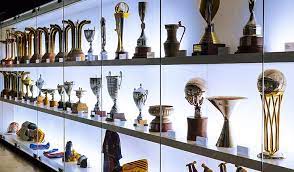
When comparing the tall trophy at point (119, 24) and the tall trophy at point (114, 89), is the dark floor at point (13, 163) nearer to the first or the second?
the tall trophy at point (114, 89)

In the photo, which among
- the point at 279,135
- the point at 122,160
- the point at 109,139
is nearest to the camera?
the point at 279,135

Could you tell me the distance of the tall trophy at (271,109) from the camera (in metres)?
1.80

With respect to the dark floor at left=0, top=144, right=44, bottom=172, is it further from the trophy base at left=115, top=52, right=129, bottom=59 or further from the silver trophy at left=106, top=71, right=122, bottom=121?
the trophy base at left=115, top=52, right=129, bottom=59

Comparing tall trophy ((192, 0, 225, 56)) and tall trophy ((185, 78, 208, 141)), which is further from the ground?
tall trophy ((192, 0, 225, 56))

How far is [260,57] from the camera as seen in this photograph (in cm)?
179

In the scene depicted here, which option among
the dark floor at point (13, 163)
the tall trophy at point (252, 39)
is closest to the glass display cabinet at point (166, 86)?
the tall trophy at point (252, 39)

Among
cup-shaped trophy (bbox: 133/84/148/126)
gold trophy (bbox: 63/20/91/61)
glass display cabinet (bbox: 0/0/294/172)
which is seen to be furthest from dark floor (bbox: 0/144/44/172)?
cup-shaped trophy (bbox: 133/84/148/126)

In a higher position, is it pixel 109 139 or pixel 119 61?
pixel 119 61

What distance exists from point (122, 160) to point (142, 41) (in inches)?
45.3

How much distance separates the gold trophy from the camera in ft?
11.8

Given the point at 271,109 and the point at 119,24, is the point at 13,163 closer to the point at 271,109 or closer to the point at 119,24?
the point at 119,24

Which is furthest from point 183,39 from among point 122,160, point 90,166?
point 90,166

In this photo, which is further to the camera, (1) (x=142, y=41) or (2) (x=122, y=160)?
(2) (x=122, y=160)

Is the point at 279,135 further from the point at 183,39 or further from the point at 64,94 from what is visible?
the point at 64,94
